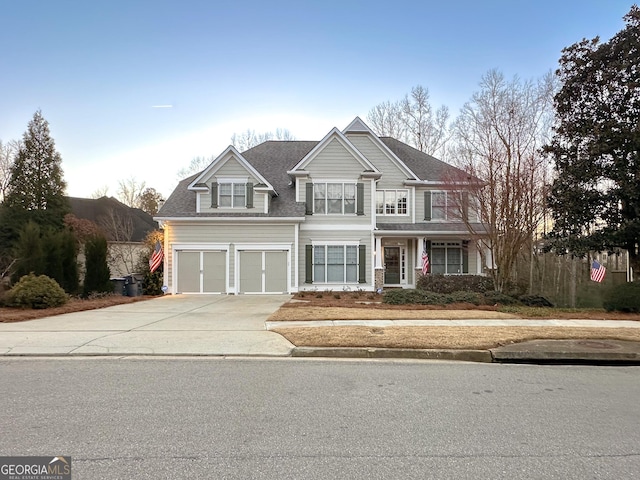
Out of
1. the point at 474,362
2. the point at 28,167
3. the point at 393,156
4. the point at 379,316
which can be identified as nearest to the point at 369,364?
the point at 474,362

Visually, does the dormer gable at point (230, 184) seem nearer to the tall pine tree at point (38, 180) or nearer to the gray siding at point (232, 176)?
the gray siding at point (232, 176)

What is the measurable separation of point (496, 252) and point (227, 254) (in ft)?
39.1

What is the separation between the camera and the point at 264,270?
19266 millimetres

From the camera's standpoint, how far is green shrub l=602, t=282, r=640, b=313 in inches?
502

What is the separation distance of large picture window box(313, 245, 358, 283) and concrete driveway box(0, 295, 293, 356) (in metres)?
6.39

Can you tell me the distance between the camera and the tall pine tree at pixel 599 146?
45.2ft

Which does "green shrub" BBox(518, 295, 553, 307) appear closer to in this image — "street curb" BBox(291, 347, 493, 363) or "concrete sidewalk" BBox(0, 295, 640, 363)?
"concrete sidewalk" BBox(0, 295, 640, 363)

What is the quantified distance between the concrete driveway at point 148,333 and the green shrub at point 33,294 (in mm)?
1513

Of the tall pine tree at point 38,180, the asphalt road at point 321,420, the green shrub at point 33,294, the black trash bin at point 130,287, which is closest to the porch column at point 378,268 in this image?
the black trash bin at point 130,287

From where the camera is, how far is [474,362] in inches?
283

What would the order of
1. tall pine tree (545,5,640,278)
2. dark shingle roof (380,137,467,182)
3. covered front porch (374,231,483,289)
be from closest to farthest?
tall pine tree (545,5,640,278) < covered front porch (374,231,483,289) < dark shingle roof (380,137,467,182)

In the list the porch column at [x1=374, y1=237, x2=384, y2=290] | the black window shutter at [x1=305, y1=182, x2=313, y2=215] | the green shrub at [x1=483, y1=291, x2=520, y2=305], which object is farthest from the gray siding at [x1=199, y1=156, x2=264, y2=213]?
the green shrub at [x1=483, y1=291, x2=520, y2=305]

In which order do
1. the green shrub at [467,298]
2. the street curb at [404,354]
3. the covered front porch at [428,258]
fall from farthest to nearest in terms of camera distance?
the covered front porch at [428,258] < the green shrub at [467,298] < the street curb at [404,354]

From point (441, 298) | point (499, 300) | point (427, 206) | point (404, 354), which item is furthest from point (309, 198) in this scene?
point (404, 354)
